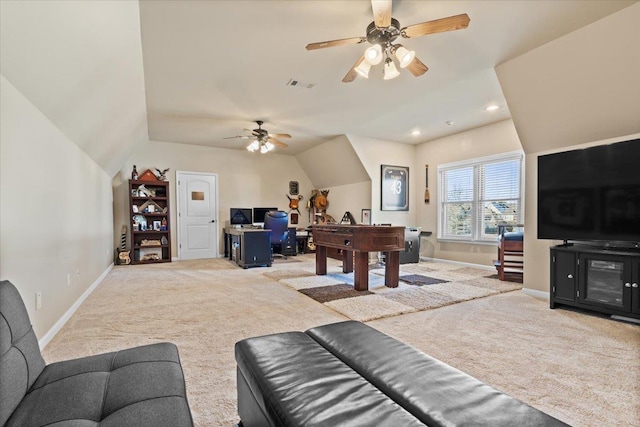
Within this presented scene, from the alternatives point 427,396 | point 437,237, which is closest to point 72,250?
point 427,396

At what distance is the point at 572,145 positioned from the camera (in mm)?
3549

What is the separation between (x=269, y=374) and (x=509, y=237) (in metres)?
4.84

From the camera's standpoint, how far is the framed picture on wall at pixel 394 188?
22.7ft

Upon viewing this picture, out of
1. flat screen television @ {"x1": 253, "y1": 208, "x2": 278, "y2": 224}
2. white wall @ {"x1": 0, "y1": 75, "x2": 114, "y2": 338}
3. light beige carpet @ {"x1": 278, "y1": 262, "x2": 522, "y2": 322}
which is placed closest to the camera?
white wall @ {"x1": 0, "y1": 75, "x2": 114, "y2": 338}

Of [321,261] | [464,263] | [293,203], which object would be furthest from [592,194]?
[293,203]

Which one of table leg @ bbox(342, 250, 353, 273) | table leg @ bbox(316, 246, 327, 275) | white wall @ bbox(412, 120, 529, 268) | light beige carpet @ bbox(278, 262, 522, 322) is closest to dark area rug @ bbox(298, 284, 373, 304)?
light beige carpet @ bbox(278, 262, 522, 322)

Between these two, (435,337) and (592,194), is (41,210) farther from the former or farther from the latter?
(592,194)

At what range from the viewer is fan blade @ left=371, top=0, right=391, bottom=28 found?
210 centimetres

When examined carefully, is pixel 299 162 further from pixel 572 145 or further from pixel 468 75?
pixel 572 145

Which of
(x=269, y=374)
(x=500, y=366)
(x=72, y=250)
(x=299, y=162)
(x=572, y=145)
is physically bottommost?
(x=500, y=366)

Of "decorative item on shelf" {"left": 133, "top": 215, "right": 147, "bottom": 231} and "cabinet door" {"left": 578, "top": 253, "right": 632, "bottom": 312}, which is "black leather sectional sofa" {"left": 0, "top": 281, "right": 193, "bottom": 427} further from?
"decorative item on shelf" {"left": 133, "top": 215, "right": 147, "bottom": 231}

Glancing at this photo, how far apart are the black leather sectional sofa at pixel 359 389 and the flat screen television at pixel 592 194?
3.11 meters

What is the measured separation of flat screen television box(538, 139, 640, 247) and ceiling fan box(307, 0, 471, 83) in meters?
2.11

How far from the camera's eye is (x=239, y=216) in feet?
25.7
